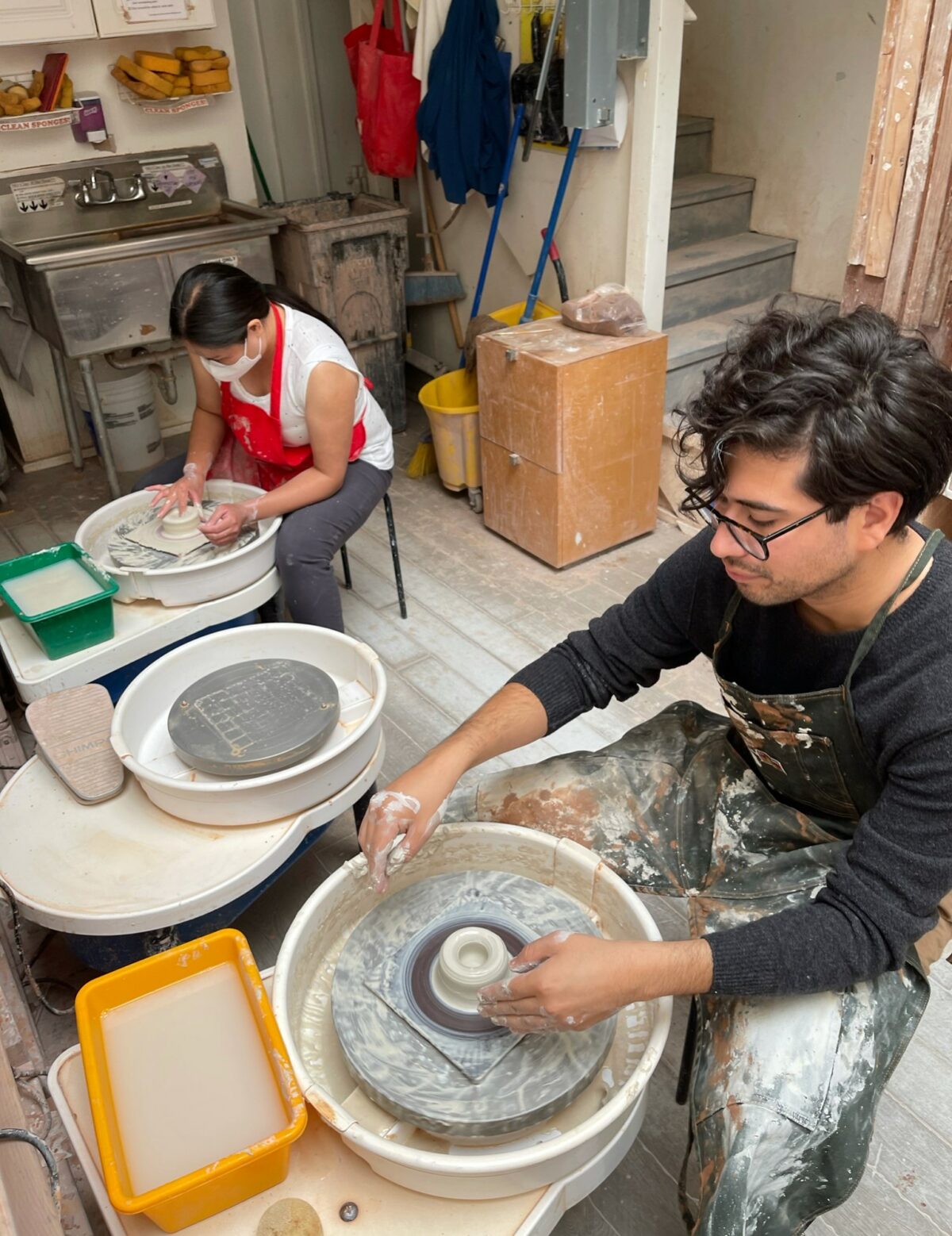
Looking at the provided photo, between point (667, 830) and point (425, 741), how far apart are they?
1.05 meters

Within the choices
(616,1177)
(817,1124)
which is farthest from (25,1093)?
(817,1124)

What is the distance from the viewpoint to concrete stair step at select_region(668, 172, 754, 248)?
3822 millimetres

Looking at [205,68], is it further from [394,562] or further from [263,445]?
[394,562]

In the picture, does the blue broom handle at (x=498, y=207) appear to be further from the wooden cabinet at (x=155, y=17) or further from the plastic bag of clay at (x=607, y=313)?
the wooden cabinet at (x=155, y=17)

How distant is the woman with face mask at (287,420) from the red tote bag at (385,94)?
65.4 inches

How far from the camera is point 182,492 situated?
2.27 m

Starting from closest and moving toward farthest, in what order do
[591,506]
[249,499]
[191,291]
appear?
[191,291] < [249,499] < [591,506]

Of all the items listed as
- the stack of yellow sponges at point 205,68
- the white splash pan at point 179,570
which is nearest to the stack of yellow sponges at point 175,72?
the stack of yellow sponges at point 205,68

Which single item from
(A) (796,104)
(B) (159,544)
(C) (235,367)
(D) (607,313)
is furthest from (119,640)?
(A) (796,104)

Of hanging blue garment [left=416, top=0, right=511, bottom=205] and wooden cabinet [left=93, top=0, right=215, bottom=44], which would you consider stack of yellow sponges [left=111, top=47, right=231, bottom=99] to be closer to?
wooden cabinet [left=93, top=0, right=215, bottom=44]

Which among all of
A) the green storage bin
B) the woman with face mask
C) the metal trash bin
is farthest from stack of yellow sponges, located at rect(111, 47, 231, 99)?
the green storage bin

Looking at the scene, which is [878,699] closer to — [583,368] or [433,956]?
[433,956]

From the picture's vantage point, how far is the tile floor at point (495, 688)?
143 centimetres

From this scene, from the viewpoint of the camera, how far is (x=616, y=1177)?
146cm
